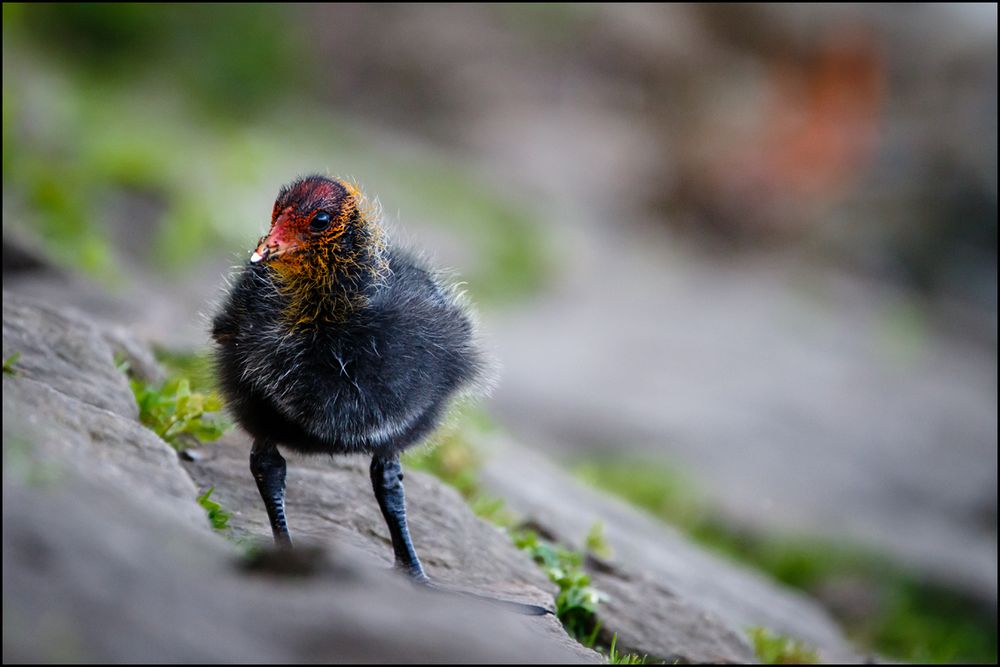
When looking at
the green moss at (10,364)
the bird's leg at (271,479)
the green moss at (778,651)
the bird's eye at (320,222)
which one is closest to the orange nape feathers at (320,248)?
the bird's eye at (320,222)

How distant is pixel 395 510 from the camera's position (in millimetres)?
3910

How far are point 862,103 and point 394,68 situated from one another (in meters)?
9.16

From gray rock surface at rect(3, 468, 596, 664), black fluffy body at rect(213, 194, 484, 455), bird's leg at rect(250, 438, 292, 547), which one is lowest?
gray rock surface at rect(3, 468, 596, 664)

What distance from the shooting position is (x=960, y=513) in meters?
9.97

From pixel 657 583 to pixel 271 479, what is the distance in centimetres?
210

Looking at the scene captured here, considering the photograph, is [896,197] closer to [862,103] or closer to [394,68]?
[862,103]

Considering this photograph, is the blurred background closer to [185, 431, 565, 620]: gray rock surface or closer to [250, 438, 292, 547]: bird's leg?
[185, 431, 565, 620]: gray rock surface

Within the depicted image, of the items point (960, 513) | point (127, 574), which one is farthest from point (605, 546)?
point (960, 513)

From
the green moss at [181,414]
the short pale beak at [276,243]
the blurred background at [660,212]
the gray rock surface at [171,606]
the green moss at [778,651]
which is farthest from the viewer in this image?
the blurred background at [660,212]

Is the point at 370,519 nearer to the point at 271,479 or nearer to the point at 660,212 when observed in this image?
the point at 271,479

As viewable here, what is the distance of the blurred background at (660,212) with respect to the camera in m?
8.98

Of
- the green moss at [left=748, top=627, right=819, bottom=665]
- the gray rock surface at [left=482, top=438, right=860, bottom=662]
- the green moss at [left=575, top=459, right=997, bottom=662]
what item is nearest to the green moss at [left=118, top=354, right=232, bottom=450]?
the gray rock surface at [left=482, top=438, right=860, bottom=662]

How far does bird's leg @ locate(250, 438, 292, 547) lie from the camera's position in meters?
3.79

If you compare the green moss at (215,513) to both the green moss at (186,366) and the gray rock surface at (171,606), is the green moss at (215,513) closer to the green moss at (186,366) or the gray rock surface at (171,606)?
the gray rock surface at (171,606)
